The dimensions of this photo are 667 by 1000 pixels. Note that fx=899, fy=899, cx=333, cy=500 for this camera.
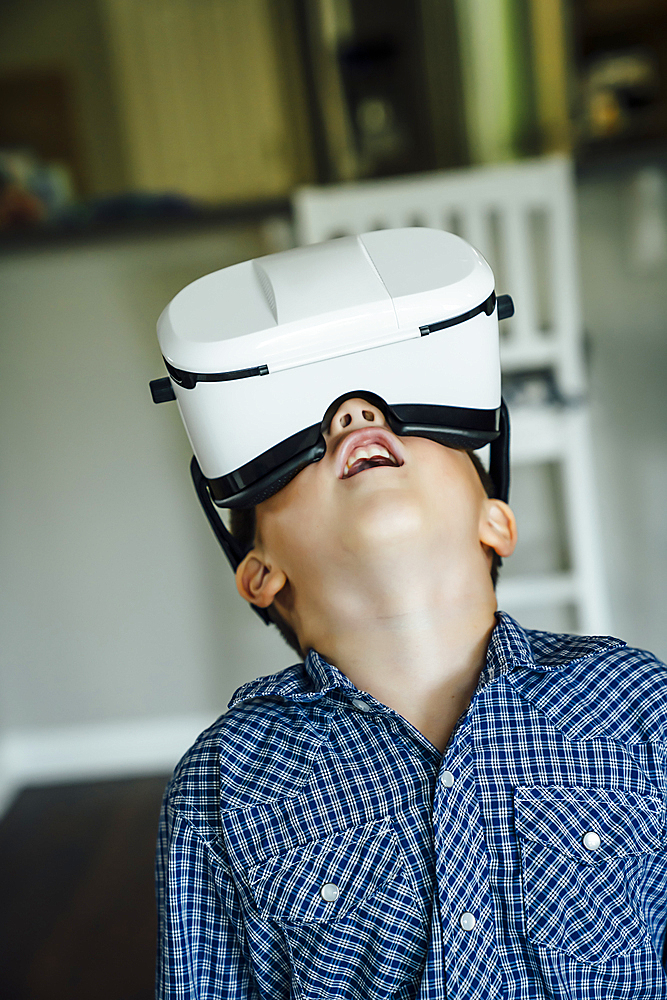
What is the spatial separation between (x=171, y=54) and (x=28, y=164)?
469mm

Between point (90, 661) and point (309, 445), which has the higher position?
point (309, 445)

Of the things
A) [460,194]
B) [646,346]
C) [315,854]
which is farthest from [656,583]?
[315,854]

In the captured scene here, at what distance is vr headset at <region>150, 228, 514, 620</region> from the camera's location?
600 mm

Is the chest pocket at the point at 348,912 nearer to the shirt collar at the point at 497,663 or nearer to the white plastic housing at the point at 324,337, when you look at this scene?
the shirt collar at the point at 497,663

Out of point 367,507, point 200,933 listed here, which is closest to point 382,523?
point 367,507

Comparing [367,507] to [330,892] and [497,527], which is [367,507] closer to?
[497,527]

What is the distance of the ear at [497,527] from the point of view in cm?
71

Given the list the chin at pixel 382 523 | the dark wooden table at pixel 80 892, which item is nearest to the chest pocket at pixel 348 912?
the chin at pixel 382 523

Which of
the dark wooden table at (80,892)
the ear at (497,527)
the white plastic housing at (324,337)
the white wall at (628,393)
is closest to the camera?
the white plastic housing at (324,337)

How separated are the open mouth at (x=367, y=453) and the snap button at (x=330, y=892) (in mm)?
294

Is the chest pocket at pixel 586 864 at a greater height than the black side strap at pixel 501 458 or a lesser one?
lesser

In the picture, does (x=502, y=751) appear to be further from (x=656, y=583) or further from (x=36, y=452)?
(x=36, y=452)

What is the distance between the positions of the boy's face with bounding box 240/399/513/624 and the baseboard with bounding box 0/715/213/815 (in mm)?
1729

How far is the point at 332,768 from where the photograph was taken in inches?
26.5
